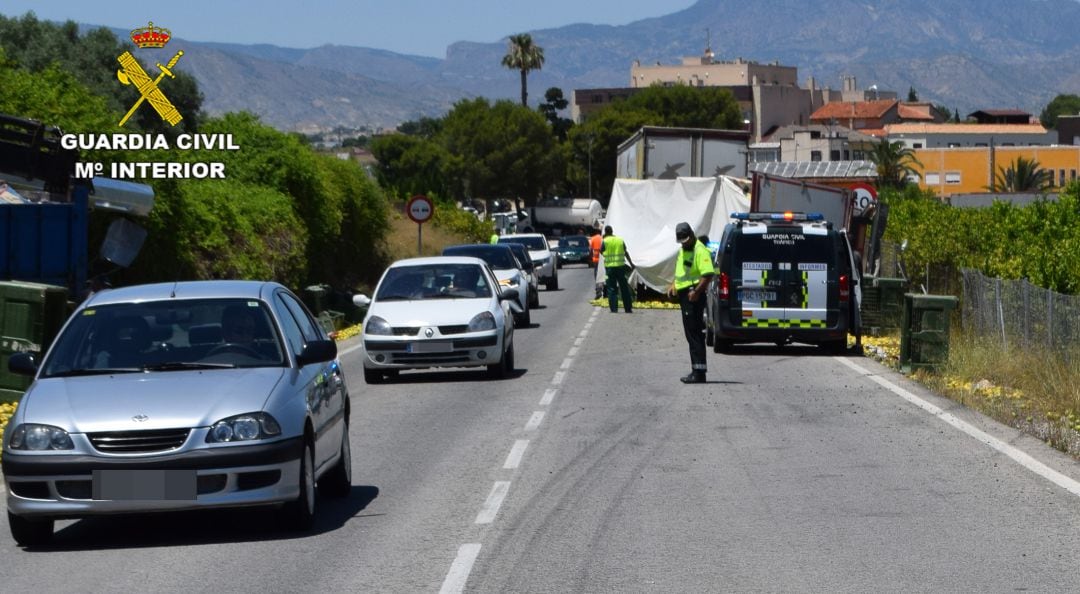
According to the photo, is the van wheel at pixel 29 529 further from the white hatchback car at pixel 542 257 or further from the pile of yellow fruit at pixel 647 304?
the white hatchback car at pixel 542 257

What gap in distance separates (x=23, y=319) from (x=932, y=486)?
9.95m

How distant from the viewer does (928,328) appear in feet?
65.5

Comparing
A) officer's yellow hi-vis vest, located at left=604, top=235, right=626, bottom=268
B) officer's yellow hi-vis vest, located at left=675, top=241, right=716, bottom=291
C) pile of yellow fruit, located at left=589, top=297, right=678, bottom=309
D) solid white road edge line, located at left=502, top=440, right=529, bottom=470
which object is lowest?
pile of yellow fruit, located at left=589, top=297, right=678, bottom=309

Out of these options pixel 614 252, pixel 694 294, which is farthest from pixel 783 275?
pixel 614 252

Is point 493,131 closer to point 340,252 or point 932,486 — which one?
point 340,252

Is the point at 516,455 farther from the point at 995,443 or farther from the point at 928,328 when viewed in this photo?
the point at 928,328

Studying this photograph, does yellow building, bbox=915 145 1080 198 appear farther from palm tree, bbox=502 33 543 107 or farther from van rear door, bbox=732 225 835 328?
van rear door, bbox=732 225 835 328

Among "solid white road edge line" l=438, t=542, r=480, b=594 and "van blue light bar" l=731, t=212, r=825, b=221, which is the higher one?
A: "van blue light bar" l=731, t=212, r=825, b=221

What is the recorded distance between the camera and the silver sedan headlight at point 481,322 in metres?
19.4

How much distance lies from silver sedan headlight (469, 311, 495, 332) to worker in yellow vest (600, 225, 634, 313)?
584 inches

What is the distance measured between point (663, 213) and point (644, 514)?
2823 cm

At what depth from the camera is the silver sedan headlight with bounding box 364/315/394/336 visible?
19453mm

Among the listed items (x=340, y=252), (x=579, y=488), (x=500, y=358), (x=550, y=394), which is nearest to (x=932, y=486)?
(x=579, y=488)

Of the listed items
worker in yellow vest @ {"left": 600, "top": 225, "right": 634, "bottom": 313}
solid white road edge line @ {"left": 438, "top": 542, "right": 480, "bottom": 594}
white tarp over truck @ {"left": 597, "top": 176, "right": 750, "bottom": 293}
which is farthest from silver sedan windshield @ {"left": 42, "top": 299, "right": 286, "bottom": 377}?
white tarp over truck @ {"left": 597, "top": 176, "right": 750, "bottom": 293}
